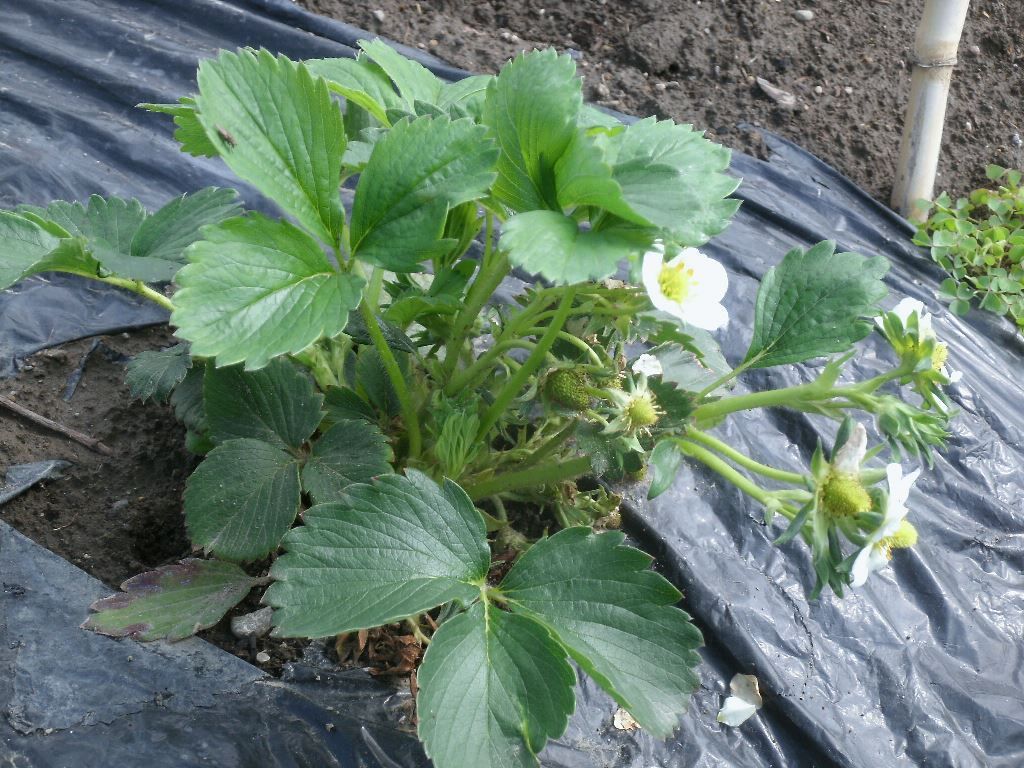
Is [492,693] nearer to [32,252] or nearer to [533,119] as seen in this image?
[533,119]

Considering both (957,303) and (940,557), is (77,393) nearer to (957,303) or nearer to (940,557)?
→ (940,557)

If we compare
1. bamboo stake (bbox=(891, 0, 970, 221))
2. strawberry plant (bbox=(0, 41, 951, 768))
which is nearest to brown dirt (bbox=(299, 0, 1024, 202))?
bamboo stake (bbox=(891, 0, 970, 221))

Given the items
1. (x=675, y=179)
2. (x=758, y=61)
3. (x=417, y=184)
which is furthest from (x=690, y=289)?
(x=758, y=61)

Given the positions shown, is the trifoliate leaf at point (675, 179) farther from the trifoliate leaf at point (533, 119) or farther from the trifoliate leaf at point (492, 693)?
the trifoliate leaf at point (492, 693)

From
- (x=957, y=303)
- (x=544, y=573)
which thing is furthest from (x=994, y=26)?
(x=544, y=573)

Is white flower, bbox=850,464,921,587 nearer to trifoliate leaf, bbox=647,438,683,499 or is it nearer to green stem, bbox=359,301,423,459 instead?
trifoliate leaf, bbox=647,438,683,499

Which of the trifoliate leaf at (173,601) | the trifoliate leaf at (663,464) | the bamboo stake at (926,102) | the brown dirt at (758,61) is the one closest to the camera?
the trifoliate leaf at (663,464)

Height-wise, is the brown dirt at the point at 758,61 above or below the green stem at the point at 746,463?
above

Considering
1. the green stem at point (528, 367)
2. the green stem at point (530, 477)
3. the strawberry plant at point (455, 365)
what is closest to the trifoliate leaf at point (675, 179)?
the strawberry plant at point (455, 365)
